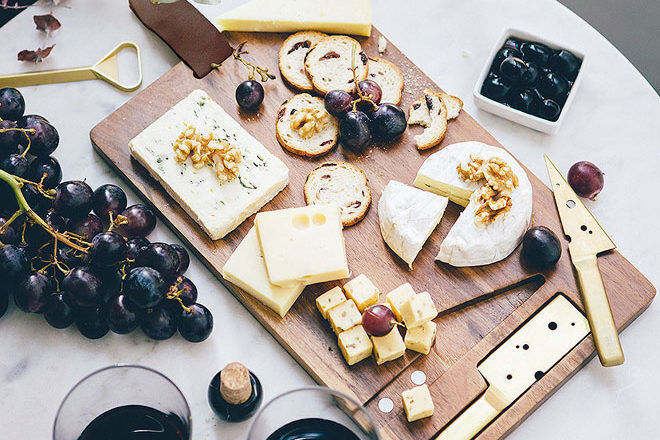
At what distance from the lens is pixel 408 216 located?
5.90 feet

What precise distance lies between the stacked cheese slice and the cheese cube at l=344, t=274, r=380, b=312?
41mm

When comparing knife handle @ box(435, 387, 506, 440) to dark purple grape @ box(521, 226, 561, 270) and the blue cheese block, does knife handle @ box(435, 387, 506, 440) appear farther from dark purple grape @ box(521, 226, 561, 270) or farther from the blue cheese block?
the blue cheese block

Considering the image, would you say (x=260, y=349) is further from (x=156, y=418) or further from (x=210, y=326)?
(x=156, y=418)

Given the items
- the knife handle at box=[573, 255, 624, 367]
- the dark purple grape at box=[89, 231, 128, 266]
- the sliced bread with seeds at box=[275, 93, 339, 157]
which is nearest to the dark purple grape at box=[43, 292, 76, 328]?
the dark purple grape at box=[89, 231, 128, 266]

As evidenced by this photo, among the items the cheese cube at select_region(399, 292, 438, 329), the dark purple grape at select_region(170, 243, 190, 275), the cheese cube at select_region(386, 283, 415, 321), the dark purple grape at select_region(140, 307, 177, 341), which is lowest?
the dark purple grape at select_region(140, 307, 177, 341)

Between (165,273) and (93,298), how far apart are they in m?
0.16

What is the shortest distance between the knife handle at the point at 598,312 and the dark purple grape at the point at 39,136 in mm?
1329

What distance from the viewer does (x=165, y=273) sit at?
1.68 meters

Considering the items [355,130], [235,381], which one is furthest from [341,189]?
[235,381]

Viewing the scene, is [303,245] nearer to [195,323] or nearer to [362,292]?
[362,292]

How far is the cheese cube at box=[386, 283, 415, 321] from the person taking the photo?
5.54 ft

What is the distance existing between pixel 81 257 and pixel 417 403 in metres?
0.83

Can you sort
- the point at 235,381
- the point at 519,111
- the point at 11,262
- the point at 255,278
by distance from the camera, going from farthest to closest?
the point at 519,111 → the point at 255,278 → the point at 11,262 → the point at 235,381

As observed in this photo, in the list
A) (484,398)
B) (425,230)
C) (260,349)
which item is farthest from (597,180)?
(260,349)
